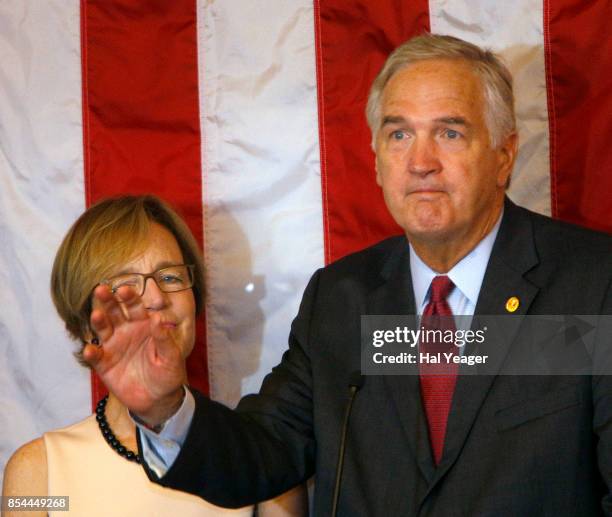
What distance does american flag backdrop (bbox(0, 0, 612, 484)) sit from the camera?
8.48 ft

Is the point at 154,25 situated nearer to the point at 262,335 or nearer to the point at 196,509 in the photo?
the point at 262,335

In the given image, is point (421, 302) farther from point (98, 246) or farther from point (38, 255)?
point (38, 255)

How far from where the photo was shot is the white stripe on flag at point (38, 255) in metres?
2.59

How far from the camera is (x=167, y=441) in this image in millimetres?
1854

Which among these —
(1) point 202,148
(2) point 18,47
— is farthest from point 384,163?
(2) point 18,47

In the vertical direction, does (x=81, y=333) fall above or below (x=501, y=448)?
above

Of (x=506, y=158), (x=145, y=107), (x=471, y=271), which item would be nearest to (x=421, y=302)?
(x=471, y=271)

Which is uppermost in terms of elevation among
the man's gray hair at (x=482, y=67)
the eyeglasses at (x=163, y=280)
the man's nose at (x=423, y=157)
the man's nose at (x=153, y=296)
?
the man's gray hair at (x=482, y=67)

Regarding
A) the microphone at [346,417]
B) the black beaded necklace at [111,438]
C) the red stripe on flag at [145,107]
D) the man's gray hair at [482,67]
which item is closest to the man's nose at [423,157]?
the man's gray hair at [482,67]

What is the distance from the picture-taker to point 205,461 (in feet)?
6.24

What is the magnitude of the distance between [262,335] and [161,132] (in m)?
0.58

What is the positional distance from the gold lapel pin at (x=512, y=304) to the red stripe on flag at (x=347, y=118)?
2.12 ft

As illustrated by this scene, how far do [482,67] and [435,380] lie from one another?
0.66 m

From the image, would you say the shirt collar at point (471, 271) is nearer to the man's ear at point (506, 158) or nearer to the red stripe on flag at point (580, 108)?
the man's ear at point (506, 158)
